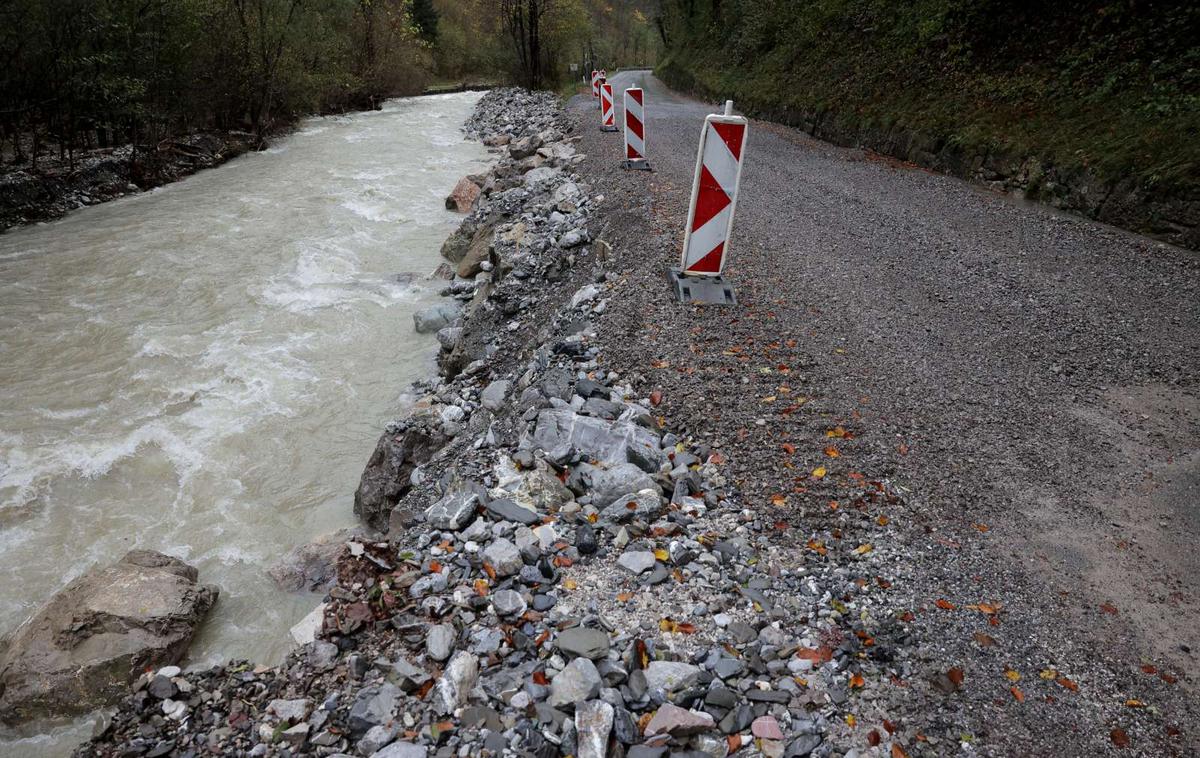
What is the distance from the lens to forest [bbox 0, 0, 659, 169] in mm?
14180

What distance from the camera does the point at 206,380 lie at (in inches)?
304

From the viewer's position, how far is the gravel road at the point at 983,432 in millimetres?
2406

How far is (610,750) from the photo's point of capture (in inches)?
89.0

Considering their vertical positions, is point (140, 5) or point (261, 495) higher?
point (140, 5)

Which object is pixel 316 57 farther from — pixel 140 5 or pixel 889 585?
pixel 889 585

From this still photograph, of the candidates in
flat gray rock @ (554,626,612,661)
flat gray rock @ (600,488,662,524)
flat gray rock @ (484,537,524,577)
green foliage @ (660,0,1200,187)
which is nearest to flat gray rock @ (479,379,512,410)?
flat gray rock @ (600,488,662,524)

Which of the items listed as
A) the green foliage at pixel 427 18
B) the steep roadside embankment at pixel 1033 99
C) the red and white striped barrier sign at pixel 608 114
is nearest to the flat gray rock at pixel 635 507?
the steep roadside embankment at pixel 1033 99

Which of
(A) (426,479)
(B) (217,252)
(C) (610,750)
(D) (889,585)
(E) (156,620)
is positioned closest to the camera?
(C) (610,750)

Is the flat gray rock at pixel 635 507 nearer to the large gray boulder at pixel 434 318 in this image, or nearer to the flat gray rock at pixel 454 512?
the flat gray rock at pixel 454 512

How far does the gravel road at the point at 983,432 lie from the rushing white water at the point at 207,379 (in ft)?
10.9

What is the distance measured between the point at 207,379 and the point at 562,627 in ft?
22.1

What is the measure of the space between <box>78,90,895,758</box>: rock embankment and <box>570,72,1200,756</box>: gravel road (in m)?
0.27

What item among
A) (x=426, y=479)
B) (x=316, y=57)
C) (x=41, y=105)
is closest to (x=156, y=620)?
(x=426, y=479)

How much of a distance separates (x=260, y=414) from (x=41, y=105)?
13.2m
